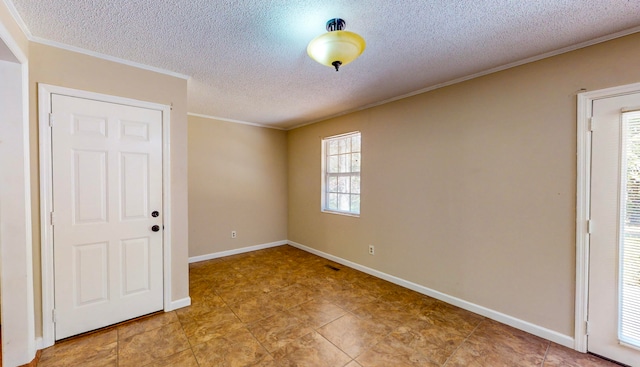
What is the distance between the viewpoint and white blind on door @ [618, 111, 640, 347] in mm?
1811

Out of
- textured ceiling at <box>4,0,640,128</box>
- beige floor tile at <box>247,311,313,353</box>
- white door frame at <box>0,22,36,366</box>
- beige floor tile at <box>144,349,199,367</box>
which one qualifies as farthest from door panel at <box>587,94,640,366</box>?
white door frame at <box>0,22,36,366</box>

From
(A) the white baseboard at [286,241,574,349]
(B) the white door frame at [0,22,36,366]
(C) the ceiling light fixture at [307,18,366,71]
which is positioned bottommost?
(A) the white baseboard at [286,241,574,349]

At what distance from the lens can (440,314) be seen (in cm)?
256

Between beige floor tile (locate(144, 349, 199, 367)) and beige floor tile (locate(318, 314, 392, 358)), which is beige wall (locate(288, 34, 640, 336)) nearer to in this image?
beige floor tile (locate(318, 314, 392, 358))

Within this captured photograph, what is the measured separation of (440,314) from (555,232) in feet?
4.19

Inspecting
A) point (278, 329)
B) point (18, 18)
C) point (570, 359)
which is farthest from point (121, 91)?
point (570, 359)

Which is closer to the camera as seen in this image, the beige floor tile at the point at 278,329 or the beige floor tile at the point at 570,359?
the beige floor tile at the point at 570,359

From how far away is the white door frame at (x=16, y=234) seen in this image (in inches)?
69.1

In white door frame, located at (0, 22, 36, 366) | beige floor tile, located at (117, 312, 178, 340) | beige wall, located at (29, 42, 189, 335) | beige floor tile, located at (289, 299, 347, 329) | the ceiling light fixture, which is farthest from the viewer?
beige floor tile, located at (289, 299, 347, 329)

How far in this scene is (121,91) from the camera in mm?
2324

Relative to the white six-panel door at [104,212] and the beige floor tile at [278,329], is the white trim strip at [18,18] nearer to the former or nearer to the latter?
the white six-panel door at [104,212]

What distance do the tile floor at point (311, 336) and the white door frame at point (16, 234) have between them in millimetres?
250

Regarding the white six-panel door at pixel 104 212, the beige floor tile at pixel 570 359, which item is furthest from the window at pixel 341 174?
the white six-panel door at pixel 104 212

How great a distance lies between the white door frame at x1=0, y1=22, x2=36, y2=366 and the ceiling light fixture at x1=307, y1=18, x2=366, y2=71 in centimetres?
206
